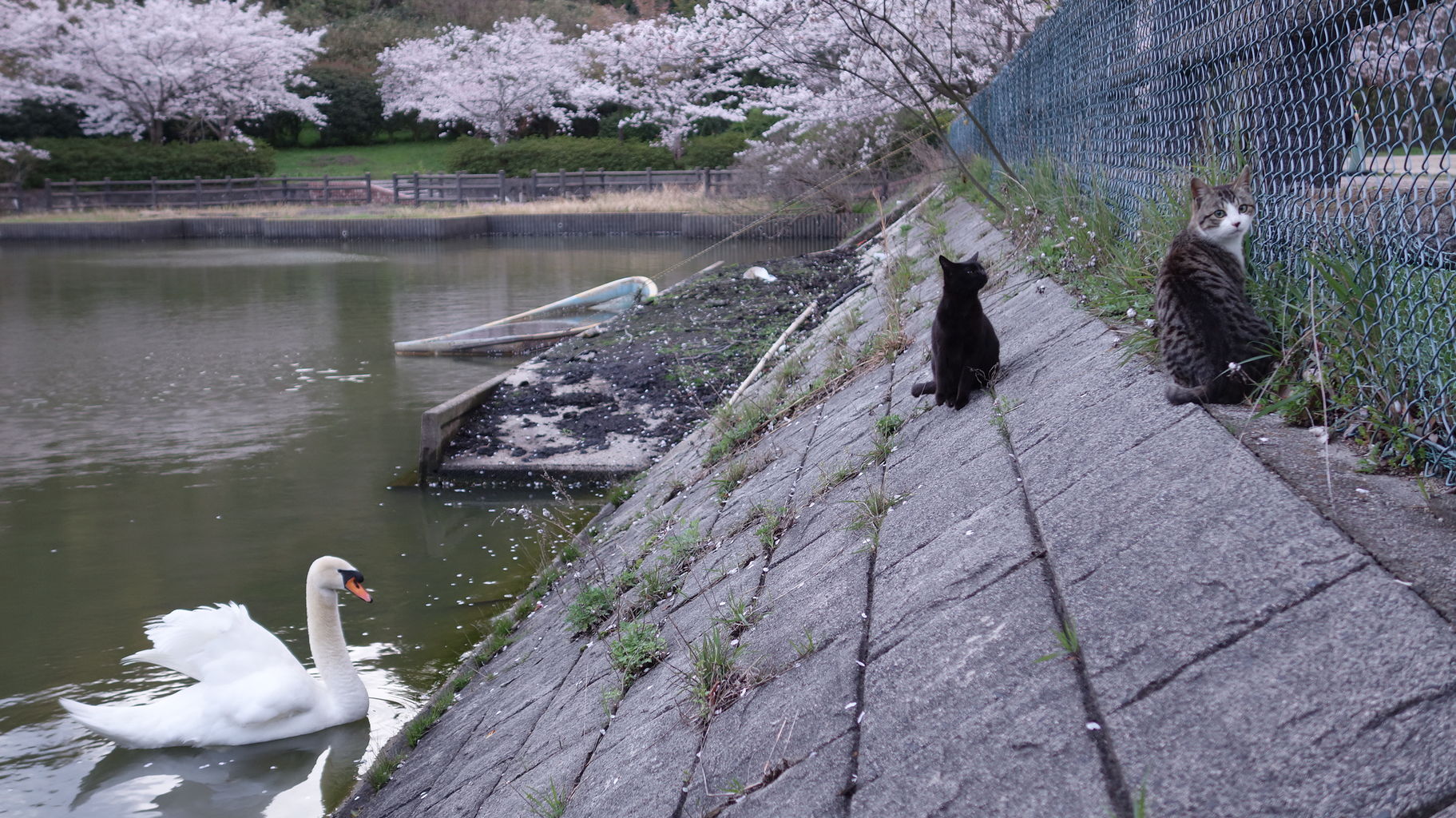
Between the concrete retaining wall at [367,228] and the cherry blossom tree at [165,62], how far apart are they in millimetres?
10950

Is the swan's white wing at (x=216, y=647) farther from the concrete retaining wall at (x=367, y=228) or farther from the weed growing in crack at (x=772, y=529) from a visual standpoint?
the concrete retaining wall at (x=367, y=228)

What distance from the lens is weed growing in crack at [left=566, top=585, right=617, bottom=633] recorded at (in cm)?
443

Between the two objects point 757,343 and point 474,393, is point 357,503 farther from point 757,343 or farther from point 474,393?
point 757,343

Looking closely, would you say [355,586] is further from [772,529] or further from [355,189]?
[355,189]

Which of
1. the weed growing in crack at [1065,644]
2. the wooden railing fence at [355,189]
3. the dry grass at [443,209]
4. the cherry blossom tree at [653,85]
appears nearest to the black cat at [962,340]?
the weed growing in crack at [1065,644]

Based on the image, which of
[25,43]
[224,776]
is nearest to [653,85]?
[25,43]

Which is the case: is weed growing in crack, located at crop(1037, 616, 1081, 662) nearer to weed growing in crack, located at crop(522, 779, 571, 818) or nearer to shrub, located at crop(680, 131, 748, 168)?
weed growing in crack, located at crop(522, 779, 571, 818)

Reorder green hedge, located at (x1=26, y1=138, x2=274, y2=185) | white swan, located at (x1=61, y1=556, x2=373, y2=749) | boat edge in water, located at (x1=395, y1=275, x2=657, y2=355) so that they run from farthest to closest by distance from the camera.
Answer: green hedge, located at (x1=26, y1=138, x2=274, y2=185) → boat edge in water, located at (x1=395, y1=275, x2=657, y2=355) → white swan, located at (x1=61, y1=556, x2=373, y2=749)

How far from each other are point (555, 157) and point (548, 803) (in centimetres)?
3903

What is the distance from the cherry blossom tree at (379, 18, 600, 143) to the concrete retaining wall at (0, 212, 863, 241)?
13.8m

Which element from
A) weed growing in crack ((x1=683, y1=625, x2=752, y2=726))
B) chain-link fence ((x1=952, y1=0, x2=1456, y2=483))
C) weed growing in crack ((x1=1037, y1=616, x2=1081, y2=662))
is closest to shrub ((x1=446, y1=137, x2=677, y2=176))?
chain-link fence ((x1=952, y1=0, x2=1456, y2=483))

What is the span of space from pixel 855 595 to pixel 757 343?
859cm

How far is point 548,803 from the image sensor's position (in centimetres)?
292

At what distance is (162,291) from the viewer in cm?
2045
